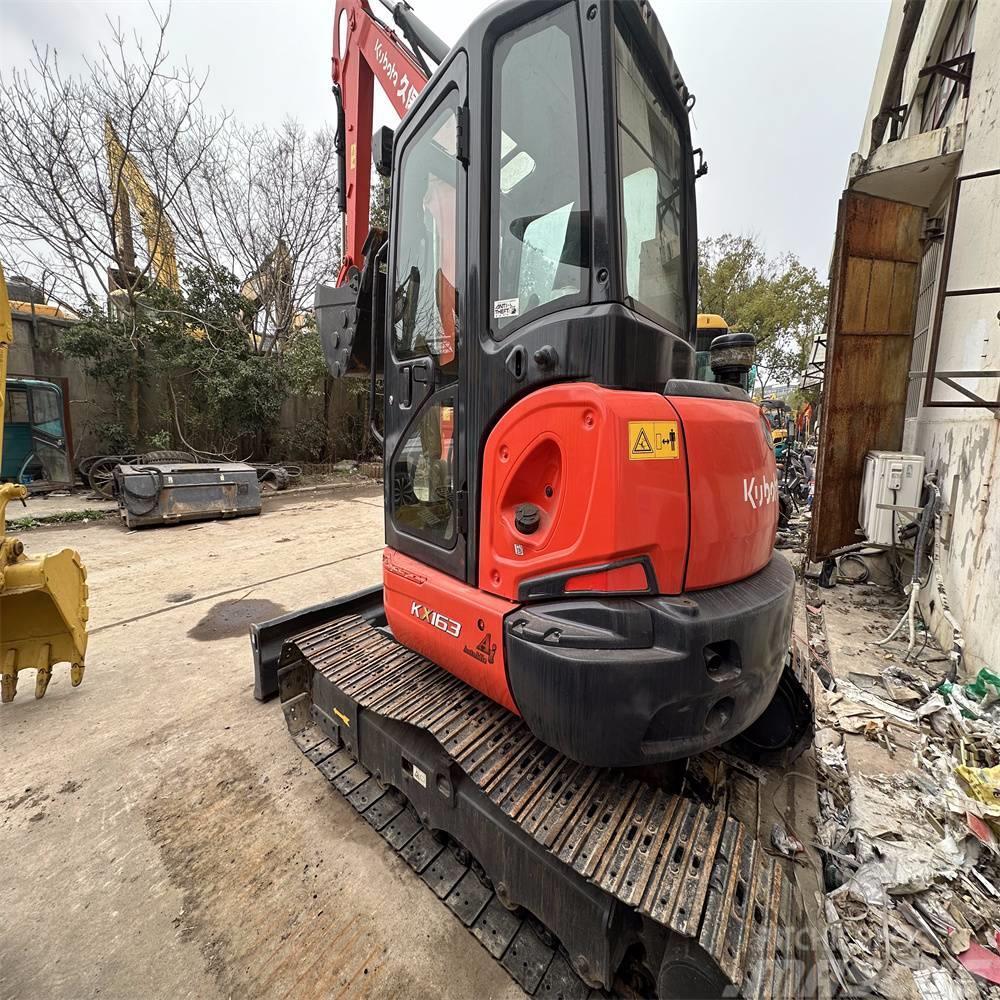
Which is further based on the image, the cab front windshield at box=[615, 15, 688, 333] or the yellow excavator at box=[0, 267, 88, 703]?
the yellow excavator at box=[0, 267, 88, 703]

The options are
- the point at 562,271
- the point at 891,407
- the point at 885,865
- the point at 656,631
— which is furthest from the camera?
the point at 891,407

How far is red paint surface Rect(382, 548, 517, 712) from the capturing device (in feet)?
5.28

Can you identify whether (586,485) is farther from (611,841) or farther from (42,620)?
(42,620)

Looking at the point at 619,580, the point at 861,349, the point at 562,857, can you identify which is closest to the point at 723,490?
the point at 619,580

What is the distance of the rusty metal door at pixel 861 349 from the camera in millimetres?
4949

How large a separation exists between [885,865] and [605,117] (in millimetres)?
2841

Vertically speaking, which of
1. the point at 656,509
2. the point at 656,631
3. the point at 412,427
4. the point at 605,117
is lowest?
the point at 656,631

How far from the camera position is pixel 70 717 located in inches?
117

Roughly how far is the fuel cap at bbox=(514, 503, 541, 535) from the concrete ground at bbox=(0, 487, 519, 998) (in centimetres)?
146

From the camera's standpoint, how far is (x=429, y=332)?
6.40ft

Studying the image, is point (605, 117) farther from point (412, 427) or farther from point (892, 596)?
point (892, 596)

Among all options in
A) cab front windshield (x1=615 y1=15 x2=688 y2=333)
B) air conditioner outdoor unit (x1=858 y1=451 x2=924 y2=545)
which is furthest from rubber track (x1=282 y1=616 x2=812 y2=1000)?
air conditioner outdoor unit (x1=858 y1=451 x2=924 y2=545)

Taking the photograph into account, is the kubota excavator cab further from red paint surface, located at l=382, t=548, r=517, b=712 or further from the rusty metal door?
the rusty metal door

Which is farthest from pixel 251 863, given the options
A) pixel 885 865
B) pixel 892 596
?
pixel 892 596
